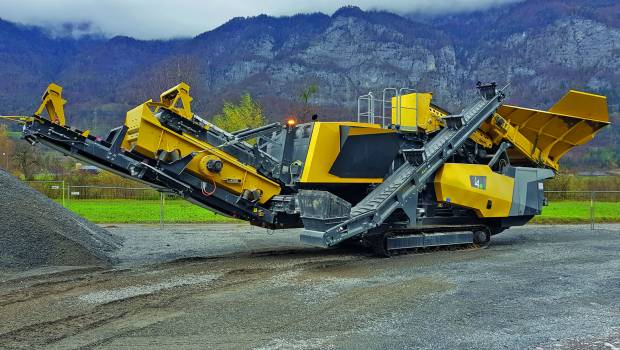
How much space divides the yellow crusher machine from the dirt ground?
2.82 feet

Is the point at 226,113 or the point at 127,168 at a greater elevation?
the point at 226,113

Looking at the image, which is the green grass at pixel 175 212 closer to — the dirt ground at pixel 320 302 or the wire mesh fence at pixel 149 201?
the wire mesh fence at pixel 149 201

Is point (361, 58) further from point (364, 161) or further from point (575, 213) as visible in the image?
point (364, 161)

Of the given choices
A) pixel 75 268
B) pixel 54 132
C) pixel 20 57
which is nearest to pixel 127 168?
pixel 54 132

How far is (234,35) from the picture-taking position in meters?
174

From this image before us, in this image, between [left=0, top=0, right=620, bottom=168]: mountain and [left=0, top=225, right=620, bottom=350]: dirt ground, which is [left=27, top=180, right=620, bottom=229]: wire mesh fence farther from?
[left=0, top=0, right=620, bottom=168]: mountain

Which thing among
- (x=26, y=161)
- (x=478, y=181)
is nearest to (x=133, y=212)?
(x=478, y=181)

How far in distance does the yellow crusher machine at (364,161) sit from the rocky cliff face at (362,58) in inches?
3142

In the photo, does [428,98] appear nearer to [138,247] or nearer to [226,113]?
[138,247]

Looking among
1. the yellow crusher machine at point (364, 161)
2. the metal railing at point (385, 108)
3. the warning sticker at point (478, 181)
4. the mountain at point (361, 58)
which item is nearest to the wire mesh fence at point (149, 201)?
the yellow crusher machine at point (364, 161)

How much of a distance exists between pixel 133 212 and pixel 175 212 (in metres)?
1.98

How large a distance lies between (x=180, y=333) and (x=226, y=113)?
3531 centimetres

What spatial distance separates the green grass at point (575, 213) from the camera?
21.6 m

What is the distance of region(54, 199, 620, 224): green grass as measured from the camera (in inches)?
844
